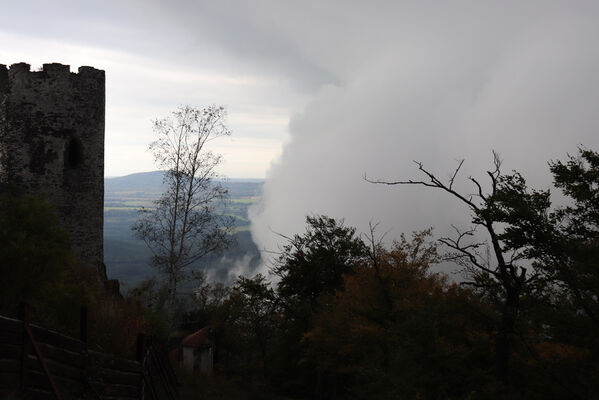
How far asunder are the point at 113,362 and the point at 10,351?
11.6 ft

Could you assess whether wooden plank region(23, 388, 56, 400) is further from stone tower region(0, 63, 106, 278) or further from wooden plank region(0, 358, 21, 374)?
stone tower region(0, 63, 106, 278)

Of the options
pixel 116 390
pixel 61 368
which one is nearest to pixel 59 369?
pixel 61 368

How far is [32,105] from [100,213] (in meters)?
5.15

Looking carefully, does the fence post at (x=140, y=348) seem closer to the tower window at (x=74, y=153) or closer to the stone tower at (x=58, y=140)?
the stone tower at (x=58, y=140)

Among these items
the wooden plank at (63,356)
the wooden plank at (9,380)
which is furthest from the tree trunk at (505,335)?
the wooden plank at (9,380)

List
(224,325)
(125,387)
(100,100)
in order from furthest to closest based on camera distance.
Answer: (224,325) → (100,100) → (125,387)

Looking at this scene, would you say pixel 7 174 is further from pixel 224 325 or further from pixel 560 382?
pixel 224 325

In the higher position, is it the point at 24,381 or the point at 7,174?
the point at 7,174

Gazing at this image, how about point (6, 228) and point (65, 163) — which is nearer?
point (6, 228)

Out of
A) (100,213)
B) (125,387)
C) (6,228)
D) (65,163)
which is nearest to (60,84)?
(65,163)

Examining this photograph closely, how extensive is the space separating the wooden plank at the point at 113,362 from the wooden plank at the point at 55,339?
2.07ft

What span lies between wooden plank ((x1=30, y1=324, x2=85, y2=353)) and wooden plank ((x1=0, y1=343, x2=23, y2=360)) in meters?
0.50

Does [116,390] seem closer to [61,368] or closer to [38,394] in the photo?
[61,368]

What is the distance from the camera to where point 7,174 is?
20.4m
